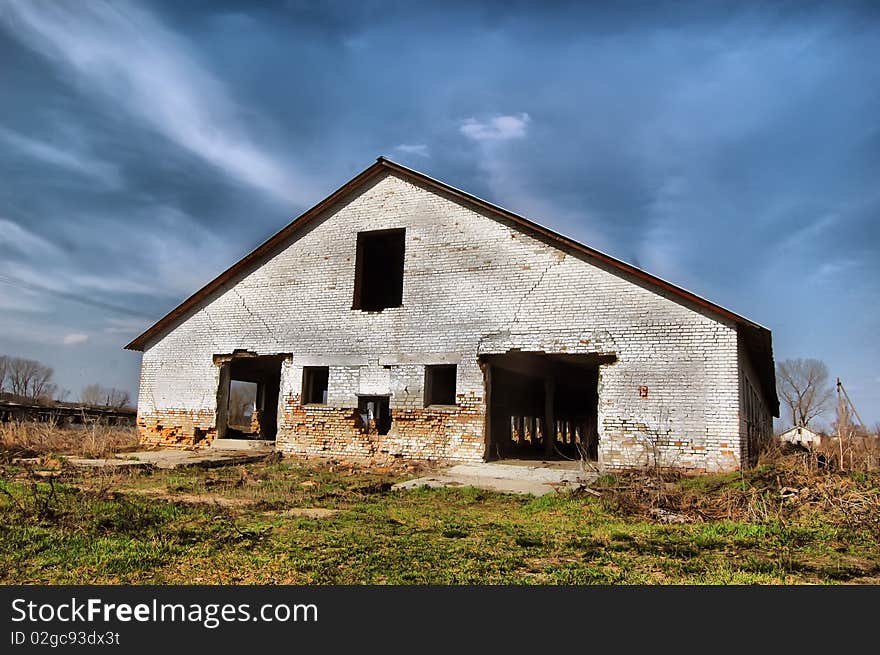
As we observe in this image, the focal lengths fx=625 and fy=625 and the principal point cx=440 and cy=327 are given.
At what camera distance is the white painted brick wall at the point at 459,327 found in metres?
12.5

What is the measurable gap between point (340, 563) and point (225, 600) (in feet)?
4.60

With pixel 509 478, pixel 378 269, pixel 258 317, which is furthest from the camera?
pixel 378 269

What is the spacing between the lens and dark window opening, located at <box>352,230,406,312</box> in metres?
16.2

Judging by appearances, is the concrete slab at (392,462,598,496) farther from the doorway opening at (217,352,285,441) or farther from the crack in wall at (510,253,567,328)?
the doorway opening at (217,352,285,441)

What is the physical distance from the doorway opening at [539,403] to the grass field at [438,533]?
4.60m

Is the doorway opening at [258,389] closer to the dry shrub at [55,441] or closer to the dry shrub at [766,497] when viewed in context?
the dry shrub at [55,441]

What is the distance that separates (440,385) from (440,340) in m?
1.67

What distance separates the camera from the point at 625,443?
1290 centimetres

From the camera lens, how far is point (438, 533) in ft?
22.7

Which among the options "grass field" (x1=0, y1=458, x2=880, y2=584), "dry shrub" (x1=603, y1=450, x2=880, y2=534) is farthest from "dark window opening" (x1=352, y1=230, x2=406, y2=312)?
"dry shrub" (x1=603, y1=450, x2=880, y2=534)

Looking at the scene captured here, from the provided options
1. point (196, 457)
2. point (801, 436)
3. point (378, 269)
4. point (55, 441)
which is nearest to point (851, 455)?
point (801, 436)

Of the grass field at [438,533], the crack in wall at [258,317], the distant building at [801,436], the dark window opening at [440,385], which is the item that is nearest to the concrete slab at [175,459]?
the grass field at [438,533]

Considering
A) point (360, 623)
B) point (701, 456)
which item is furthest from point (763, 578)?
point (701, 456)

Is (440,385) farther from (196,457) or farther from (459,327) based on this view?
(196,457)
